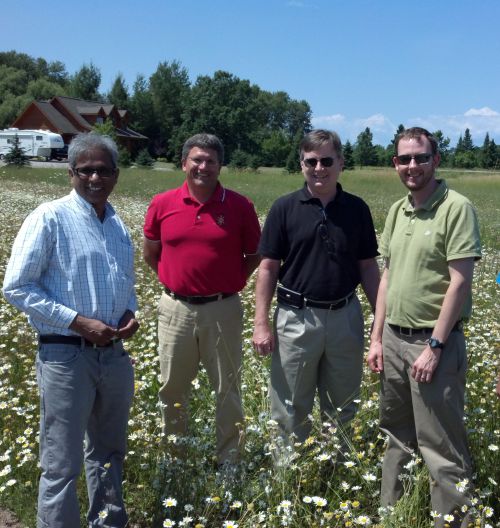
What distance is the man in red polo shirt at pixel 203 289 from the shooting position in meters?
4.36

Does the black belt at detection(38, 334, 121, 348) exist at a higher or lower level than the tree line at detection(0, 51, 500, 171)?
lower

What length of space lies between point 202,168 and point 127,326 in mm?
1353

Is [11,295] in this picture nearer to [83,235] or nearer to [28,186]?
[83,235]

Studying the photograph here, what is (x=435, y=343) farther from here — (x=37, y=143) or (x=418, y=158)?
(x=37, y=143)

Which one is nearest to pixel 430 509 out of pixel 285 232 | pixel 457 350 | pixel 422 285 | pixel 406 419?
pixel 406 419

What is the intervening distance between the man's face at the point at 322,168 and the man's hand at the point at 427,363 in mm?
1190

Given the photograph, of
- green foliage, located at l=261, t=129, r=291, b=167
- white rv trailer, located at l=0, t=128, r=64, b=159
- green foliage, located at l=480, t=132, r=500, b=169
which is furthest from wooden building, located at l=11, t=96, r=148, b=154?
green foliage, located at l=480, t=132, r=500, b=169

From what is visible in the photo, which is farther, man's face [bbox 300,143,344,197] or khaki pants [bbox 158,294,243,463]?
khaki pants [bbox 158,294,243,463]

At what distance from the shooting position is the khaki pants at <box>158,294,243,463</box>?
4.38 meters

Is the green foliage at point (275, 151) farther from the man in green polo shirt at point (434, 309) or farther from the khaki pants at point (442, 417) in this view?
the khaki pants at point (442, 417)

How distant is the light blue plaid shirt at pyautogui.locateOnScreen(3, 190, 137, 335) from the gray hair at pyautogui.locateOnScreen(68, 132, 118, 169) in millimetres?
213

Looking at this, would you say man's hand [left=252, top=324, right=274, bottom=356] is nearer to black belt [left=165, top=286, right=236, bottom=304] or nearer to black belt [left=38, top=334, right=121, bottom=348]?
black belt [left=165, top=286, right=236, bottom=304]

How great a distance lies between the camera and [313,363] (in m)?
4.04

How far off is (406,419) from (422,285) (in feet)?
2.88
